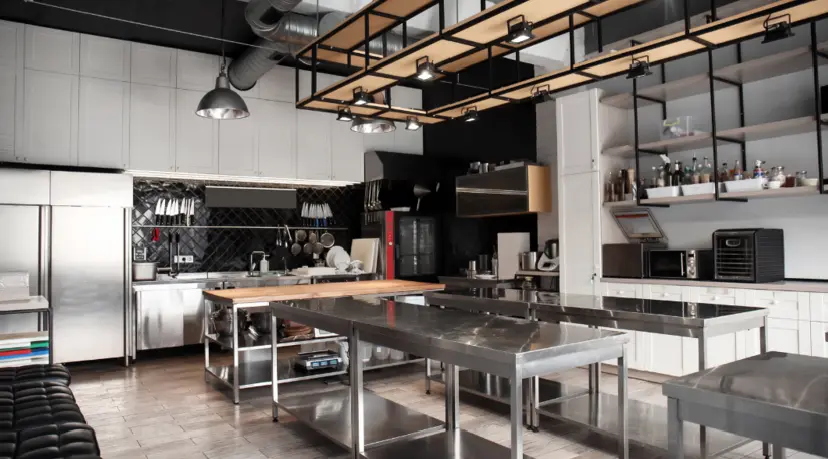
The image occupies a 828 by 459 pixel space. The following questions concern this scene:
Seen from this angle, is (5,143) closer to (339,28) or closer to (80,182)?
(80,182)

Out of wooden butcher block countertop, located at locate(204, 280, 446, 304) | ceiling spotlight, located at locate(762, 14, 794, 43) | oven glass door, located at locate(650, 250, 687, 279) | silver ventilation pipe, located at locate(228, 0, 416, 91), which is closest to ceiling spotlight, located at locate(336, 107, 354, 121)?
silver ventilation pipe, located at locate(228, 0, 416, 91)

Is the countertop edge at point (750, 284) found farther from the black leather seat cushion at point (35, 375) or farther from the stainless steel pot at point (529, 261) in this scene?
the black leather seat cushion at point (35, 375)

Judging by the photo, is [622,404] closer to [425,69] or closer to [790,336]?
[425,69]

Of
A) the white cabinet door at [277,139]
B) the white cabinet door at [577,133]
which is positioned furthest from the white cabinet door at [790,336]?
the white cabinet door at [277,139]

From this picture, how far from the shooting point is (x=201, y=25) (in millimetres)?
5496

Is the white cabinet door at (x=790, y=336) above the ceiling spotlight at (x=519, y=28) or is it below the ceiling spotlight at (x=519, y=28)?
below

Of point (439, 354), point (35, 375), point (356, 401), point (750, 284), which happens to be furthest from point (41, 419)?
point (750, 284)

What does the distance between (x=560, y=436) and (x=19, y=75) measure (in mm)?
5692

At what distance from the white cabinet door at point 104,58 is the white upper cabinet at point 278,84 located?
1396 mm

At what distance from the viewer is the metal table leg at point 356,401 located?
9.45 ft

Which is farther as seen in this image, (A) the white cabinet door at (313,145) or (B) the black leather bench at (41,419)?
(A) the white cabinet door at (313,145)

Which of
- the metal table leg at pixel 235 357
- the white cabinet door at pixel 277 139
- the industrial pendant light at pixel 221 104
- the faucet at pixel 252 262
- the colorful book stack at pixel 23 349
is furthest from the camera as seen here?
the faucet at pixel 252 262

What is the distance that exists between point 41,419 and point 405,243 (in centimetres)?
516

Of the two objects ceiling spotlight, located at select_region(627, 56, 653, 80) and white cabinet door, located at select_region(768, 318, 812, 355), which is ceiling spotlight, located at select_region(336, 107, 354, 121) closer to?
ceiling spotlight, located at select_region(627, 56, 653, 80)
